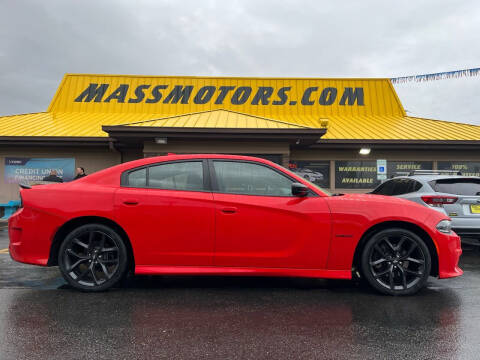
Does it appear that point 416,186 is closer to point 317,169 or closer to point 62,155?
point 317,169

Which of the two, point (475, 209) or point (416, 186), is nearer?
point (475, 209)

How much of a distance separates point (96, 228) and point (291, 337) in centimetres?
230

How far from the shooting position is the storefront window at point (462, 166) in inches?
477

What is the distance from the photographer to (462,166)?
39.8 ft

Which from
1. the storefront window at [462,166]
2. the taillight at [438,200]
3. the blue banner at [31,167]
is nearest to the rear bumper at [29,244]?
the taillight at [438,200]

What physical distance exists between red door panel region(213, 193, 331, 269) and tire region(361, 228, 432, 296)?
0.51 metres

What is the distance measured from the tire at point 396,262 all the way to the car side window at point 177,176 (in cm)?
198

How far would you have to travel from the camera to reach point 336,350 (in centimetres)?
247

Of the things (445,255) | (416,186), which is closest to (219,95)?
(416,186)

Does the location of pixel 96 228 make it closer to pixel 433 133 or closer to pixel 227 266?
pixel 227 266

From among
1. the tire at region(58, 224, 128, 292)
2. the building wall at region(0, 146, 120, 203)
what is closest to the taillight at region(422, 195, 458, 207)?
the tire at region(58, 224, 128, 292)

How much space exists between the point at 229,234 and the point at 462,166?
459 inches

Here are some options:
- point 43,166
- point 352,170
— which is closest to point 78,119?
point 43,166

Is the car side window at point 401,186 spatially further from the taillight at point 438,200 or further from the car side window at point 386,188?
the taillight at point 438,200
